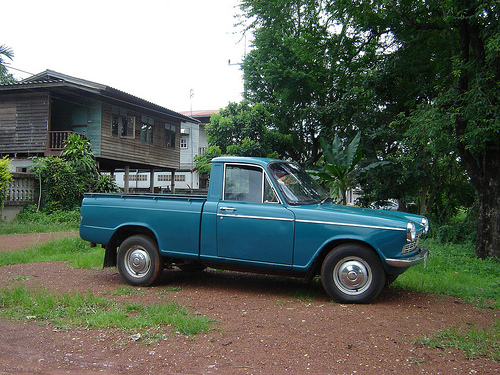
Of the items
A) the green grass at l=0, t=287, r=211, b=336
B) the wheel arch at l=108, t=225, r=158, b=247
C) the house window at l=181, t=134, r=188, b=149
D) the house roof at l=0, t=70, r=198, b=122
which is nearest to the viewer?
the green grass at l=0, t=287, r=211, b=336

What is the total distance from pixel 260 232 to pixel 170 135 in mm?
24206

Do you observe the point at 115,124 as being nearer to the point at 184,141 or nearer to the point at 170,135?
the point at 170,135

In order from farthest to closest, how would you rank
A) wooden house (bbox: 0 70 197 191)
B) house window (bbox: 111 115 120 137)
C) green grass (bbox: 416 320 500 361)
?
house window (bbox: 111 115 120 137), wooden house (bbox: 0 70 197 191), green grass (bbox: 416 320 500 361)

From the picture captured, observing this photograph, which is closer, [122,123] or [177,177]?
[122,123]

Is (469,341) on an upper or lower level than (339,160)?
lower

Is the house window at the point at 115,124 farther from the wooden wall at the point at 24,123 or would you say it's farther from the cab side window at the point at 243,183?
the cab side window at the point at 243,183

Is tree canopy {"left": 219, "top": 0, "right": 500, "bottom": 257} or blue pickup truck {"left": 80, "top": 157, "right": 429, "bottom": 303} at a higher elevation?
tree canopy {"left": 219, "top": 0, "right": 500, "bottom": 257}

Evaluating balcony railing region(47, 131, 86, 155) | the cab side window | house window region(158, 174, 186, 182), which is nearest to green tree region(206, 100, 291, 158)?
balcony railing region(47, 131, 86, 155)

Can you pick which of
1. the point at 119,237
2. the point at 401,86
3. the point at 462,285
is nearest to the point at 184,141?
the point at 401,86

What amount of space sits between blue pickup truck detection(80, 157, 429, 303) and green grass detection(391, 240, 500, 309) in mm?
1041

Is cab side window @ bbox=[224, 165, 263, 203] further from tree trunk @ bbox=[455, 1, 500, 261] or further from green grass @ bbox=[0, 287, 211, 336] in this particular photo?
tree trunk @ bbox=[455, 1, 500, 261]

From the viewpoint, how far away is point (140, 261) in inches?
273

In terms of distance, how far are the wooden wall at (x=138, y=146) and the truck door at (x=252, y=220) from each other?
17.8 m

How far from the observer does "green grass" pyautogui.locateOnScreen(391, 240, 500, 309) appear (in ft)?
22.0
